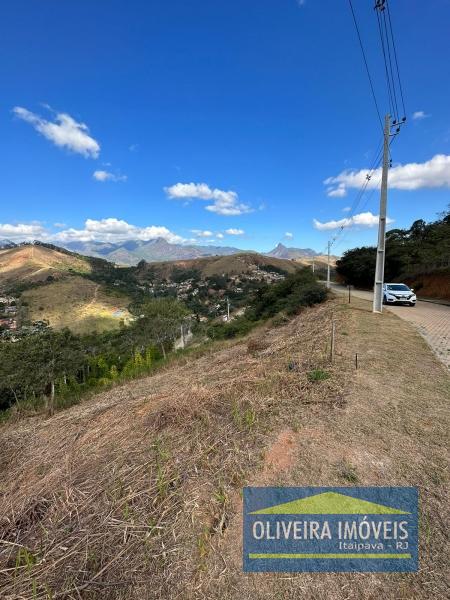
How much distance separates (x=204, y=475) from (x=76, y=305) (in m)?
82.3

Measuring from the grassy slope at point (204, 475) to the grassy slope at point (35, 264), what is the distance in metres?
108

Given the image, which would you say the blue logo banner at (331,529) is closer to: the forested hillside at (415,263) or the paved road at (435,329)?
the paved road at (435,329)

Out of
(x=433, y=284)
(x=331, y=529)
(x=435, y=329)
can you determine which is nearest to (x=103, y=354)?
(x=435, y=329)

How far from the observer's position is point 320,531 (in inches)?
99.1

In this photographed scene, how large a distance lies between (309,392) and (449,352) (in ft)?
17.0

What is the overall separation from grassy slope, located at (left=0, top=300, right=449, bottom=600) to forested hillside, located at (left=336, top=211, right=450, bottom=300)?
2226 cm

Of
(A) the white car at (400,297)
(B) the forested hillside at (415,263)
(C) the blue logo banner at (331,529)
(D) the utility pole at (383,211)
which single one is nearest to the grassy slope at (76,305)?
(B) the forested hillside at (415,263)

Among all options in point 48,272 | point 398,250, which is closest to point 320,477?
point 398,250

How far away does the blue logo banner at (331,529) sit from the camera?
7.45 ft

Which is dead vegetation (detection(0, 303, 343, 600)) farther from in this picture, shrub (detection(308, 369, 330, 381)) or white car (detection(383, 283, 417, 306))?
white car (detection(383, 283, 417, 306))

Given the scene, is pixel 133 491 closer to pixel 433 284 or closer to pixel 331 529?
pixel 331 529

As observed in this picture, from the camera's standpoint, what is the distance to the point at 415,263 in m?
29.4

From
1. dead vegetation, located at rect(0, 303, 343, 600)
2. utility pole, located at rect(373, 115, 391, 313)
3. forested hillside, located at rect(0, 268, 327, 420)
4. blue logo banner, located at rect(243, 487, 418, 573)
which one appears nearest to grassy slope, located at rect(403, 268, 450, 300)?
forested hillside, located at rect(0, 268, 327, 420)

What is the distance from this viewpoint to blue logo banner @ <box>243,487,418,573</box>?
2270 mm
